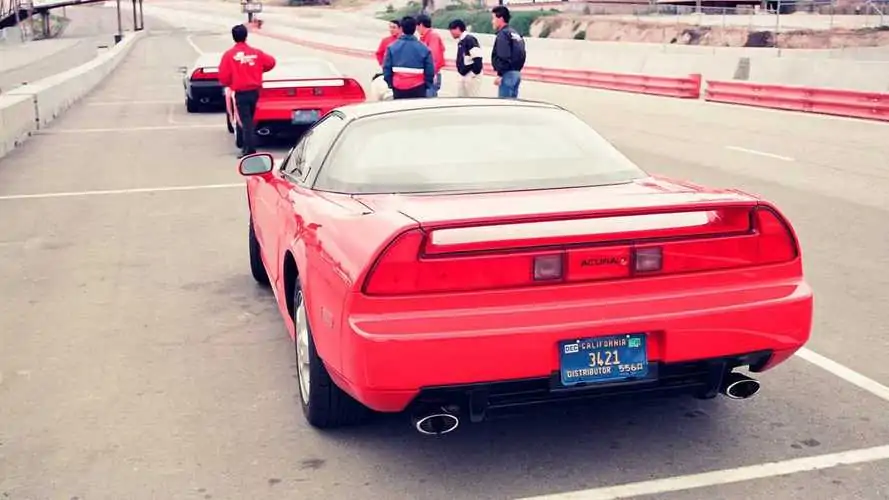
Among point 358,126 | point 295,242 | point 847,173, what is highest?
point 358,126

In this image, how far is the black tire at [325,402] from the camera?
14.4 feet

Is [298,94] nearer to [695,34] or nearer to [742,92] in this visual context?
[742,92]

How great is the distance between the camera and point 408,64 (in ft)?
46.2

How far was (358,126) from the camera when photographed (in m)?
5.21

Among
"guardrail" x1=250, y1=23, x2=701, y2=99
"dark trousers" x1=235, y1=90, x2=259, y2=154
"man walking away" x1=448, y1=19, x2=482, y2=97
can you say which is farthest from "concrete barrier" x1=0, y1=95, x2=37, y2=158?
"guardrail" x1=250, y1=23, x2=701, y2=99

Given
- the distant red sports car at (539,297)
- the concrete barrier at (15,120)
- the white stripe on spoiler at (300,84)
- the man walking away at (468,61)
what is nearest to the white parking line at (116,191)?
the white stripe on spoiler at (300,84)

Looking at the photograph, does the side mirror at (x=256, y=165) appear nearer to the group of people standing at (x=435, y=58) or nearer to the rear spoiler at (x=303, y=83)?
the group of people standing at (x=435, y=58)

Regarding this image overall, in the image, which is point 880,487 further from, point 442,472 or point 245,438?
point 245,438

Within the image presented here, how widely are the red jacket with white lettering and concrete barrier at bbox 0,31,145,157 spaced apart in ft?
12.6

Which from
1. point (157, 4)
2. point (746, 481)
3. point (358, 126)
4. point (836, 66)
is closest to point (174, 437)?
point (358, 126)

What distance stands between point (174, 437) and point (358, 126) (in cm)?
170

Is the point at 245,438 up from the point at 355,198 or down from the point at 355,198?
down

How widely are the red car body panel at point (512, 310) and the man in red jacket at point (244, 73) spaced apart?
988 cm

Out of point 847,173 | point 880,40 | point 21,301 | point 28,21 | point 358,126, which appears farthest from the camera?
point 28,21
